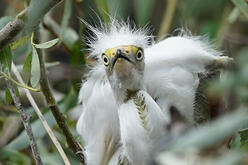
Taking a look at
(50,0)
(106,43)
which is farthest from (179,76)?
(50,0)

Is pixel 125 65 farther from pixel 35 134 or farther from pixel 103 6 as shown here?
pixel 35 134

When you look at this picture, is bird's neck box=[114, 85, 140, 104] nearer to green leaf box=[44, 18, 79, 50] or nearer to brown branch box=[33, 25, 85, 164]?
brown branch box=[33, 25, 85, 164]

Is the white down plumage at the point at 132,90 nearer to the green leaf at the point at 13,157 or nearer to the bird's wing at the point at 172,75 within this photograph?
the bird's wing at the point at 172,75

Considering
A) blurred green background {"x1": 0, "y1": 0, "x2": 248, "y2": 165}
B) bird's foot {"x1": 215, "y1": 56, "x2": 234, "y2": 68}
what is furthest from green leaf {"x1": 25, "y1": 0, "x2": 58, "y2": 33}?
bird's foot {"x1": 215, "y1": 56, "x2": 234, "y2": 68}

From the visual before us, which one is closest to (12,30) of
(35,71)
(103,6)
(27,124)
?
A: (35,71)

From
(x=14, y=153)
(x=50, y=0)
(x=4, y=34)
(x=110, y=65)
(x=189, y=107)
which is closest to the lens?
(x=50, y=0)

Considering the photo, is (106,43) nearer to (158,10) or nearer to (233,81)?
(233,81)

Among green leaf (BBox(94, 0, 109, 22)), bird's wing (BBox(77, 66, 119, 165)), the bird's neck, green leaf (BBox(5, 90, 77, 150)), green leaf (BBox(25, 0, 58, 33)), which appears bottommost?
green leaf (BBox(5, 90, 77, 150))

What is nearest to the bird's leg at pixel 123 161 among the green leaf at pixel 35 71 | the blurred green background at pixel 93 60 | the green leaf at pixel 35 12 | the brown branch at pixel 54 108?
the brown branch at pixel 54 108
